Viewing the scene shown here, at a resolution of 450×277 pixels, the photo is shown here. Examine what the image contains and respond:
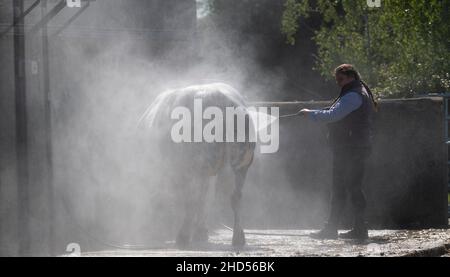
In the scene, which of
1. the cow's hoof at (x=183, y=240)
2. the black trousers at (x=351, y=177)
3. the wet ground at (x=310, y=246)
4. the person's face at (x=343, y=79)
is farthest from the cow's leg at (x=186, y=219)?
the person's face at (x=343, y=79)

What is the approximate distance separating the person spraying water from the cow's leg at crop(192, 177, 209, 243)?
4.21 feet

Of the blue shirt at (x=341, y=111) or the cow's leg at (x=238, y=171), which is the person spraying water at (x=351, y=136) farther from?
the cow's leg at (x=238, y=171)

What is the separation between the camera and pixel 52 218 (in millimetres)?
10516

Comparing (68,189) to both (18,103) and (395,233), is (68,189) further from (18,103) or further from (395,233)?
(395,233)

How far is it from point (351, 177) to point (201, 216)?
1699mm

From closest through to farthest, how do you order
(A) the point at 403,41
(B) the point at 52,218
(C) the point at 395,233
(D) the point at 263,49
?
(B) the point at 52,218, (C) the point at 395,233, (A) the point at 403,41, (D) the point at 263,49

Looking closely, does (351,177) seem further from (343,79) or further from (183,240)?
(183,240)

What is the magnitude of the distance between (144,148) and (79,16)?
2.29m

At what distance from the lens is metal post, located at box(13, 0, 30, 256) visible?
10.2 m

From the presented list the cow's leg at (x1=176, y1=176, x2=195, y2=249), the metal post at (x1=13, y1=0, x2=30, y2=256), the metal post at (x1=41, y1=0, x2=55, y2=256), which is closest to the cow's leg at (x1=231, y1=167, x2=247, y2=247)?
the cow's leg at (x1=176, y1=176, x2=195, y2=249)

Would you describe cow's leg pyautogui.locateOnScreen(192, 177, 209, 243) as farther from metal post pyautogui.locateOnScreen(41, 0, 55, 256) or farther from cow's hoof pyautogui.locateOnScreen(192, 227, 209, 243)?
metal post pyautogui.locateOnScreen(41, 0, 55, 256)

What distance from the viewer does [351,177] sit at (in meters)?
10.9

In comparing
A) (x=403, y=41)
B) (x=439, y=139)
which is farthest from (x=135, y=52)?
(x=403, y=41)

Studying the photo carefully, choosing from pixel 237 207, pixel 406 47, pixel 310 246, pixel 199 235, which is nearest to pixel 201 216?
pixel 199 235
